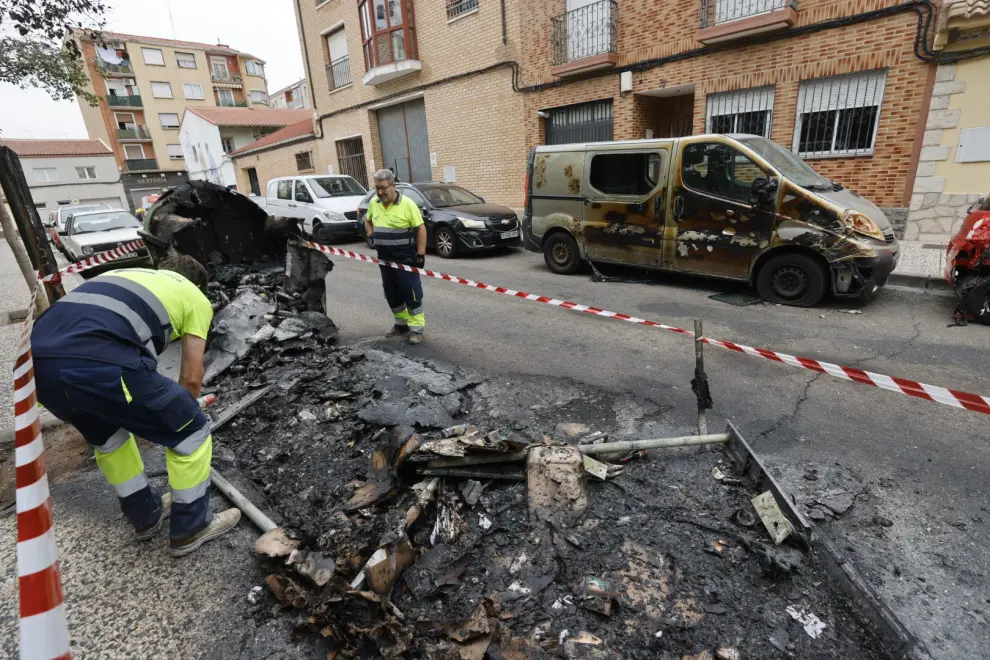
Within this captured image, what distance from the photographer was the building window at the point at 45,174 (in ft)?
125

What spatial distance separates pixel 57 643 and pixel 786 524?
106 inches

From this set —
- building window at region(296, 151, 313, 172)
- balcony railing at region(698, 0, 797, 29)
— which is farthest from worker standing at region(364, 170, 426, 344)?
building window at region(296, 151, 313, 172)

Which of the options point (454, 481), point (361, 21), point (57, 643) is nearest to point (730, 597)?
point (454, 481)

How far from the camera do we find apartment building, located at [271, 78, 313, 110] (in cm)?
6000

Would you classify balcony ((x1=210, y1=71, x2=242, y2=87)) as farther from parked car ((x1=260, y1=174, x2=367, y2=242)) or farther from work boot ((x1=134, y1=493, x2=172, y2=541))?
work boot ((x1=134, y1=493, x2=172, y2=541))

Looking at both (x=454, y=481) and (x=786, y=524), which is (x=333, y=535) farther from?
(x=786, y=524)

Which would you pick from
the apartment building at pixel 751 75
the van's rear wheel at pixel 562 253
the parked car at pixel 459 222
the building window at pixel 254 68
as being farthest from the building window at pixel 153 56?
the van's rear wheel at pixel 562 253

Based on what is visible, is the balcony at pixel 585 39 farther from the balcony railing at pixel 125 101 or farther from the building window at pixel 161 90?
the balcony railing at pixel 125 101

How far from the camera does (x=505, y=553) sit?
94.3 inches

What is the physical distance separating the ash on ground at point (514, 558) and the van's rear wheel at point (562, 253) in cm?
510

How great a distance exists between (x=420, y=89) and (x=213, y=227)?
12.0 meters

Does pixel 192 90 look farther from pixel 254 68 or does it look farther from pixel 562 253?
pixel 562 253

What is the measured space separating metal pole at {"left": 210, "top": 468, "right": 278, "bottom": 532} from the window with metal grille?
48.5ft

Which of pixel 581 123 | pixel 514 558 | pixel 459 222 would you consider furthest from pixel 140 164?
pixel 514 558
